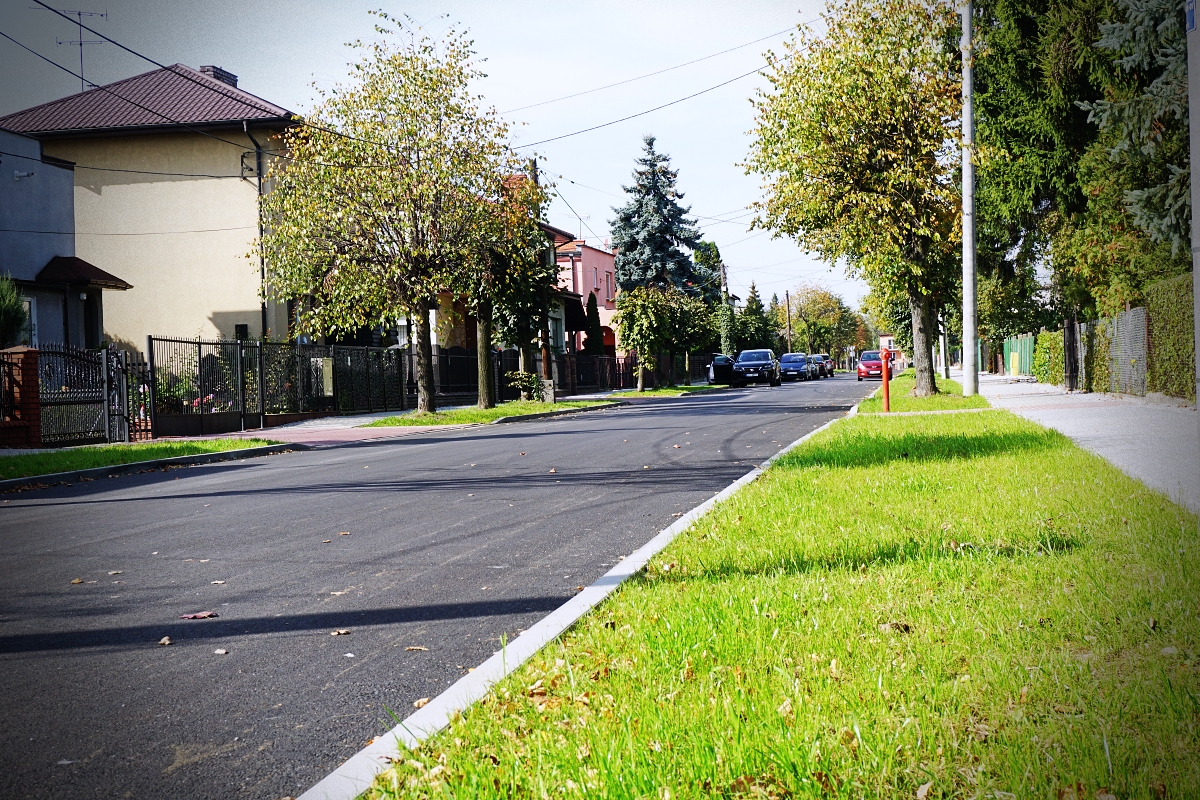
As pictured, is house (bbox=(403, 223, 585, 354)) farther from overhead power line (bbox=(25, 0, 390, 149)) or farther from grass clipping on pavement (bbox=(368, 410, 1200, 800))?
grass clipping on pavement (bbox=(368, 410, 1200, 800))

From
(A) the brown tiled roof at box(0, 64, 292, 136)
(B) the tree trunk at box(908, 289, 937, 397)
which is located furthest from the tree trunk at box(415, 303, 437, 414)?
(B) the tree trunk at box(908, 289, 937, 397)

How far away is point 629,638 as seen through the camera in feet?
14.9

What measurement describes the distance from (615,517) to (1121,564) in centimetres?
439

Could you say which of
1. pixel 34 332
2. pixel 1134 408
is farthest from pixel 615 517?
pixel 34 332

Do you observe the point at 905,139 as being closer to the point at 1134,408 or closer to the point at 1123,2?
the point at 1123,2

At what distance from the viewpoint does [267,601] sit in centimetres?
592

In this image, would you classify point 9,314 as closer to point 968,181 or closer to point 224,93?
point 224,93

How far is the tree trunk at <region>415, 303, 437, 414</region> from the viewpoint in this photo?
90.8 feet

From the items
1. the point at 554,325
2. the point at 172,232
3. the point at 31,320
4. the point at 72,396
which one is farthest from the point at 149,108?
the point at 554,325

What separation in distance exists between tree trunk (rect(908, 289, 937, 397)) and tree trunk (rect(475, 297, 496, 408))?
39.9ft

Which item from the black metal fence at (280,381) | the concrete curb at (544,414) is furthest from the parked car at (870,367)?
the concrete curb at (544,414)

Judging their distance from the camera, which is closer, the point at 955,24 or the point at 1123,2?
the point at 1123,2

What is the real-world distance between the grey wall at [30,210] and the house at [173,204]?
5986mm

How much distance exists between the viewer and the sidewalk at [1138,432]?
818 cm
